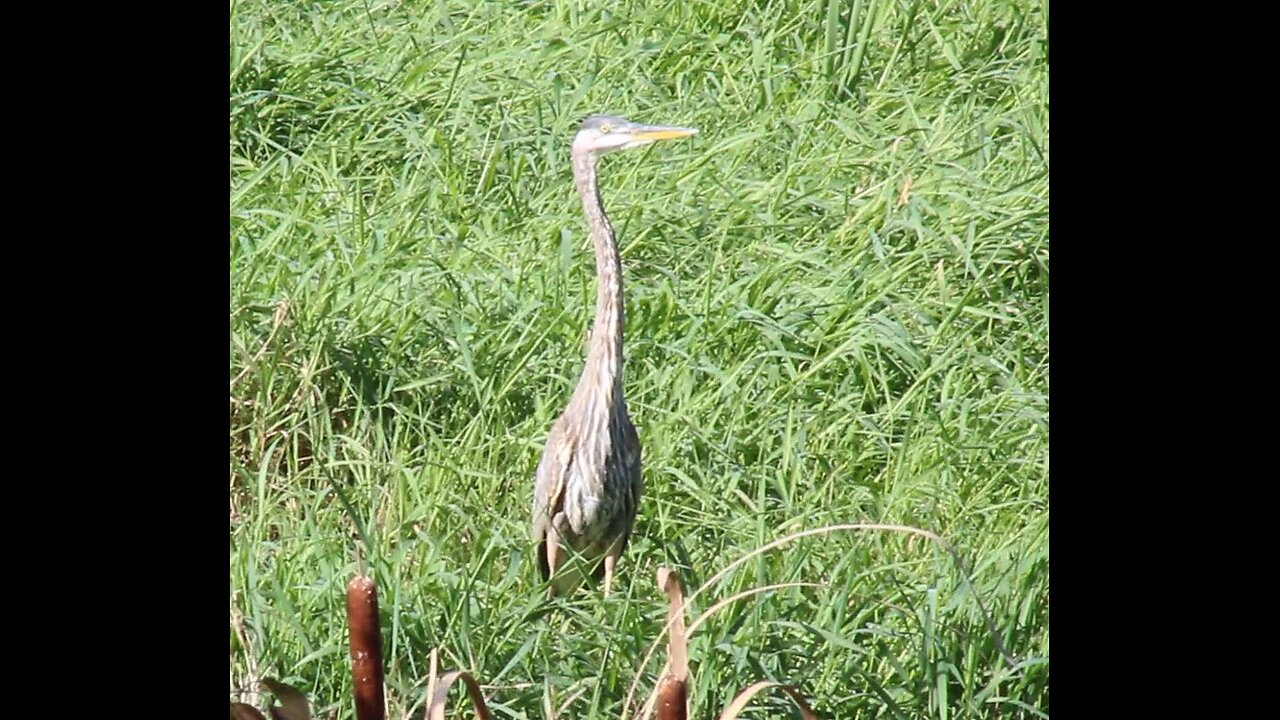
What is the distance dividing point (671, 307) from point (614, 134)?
1.07 ft

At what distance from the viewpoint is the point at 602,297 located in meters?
2.13

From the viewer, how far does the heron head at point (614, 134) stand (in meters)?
2.03

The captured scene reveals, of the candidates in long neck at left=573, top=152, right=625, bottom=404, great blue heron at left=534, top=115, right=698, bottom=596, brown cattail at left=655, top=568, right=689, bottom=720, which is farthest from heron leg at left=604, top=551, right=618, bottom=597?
brown cattail at left=655, top=568, right=689, bottom=720

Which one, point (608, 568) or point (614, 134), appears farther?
point (608, 568)

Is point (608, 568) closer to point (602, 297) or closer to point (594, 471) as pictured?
point (594, 471)

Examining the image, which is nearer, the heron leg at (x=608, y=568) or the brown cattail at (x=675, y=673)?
the brown cattail at (x=675, y=673)

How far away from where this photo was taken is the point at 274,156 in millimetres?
2438

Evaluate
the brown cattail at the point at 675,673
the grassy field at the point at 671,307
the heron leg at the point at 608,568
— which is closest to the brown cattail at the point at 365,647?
the brown cattail at the point at 675,673

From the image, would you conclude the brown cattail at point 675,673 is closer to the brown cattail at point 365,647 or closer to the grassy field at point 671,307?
the brown cattail at point 365,647

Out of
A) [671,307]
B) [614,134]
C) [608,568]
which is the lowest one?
[608,568]

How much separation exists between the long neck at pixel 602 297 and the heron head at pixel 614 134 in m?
0.02

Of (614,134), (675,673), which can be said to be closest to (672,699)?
(675,673)
